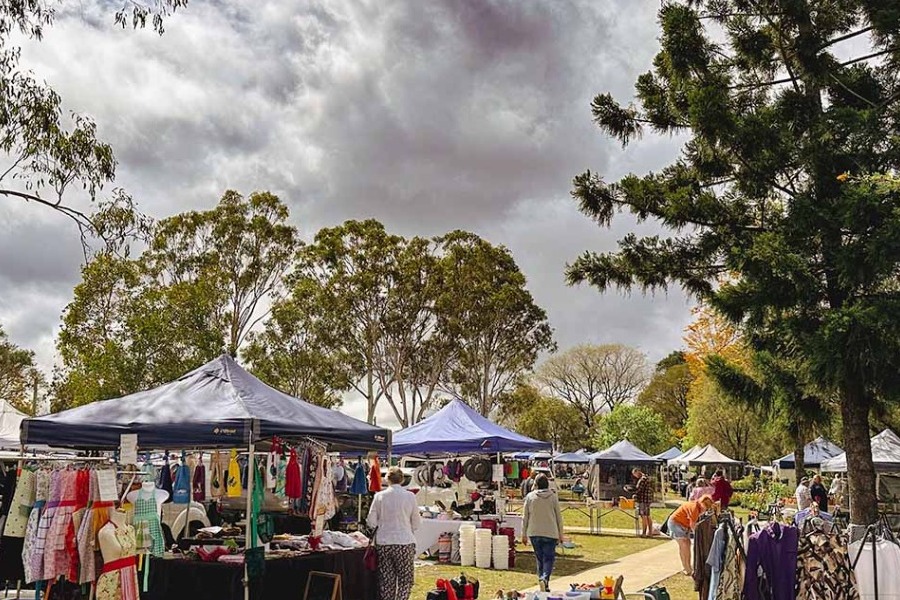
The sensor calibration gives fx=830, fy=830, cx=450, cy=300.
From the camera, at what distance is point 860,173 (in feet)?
42.1

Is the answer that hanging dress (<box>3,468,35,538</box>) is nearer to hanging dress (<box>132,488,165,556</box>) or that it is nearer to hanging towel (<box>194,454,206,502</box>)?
hanging dress (<box>132,488,165,556</box>)

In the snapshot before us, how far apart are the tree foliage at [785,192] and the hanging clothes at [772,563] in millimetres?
5622

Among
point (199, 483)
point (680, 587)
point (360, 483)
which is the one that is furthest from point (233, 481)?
point (680, 587)

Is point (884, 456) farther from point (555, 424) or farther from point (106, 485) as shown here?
point (555, 424)

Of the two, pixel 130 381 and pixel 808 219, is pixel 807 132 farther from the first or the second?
pixel 130 381

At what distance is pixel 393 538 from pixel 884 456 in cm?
1558

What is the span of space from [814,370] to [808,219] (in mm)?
2299

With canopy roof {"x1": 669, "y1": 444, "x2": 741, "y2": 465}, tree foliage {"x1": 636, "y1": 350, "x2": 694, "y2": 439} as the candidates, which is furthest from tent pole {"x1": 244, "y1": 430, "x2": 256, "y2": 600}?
tree foliage {"x1": 636, "y1": 350, "x2": 694, "y2": 439}

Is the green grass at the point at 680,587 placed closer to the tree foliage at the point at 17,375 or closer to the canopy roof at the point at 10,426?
the canopy roof at the point at 10,426

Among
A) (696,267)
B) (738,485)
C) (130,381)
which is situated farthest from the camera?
(738,485)

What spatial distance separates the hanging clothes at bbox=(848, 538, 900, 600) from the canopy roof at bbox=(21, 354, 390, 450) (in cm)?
526

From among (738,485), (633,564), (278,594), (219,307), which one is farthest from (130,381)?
(738,485)

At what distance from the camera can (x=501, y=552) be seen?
13.6 m

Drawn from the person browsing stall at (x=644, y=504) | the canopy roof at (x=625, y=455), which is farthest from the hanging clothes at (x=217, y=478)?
the canopy roof at (x=625, y=455)
